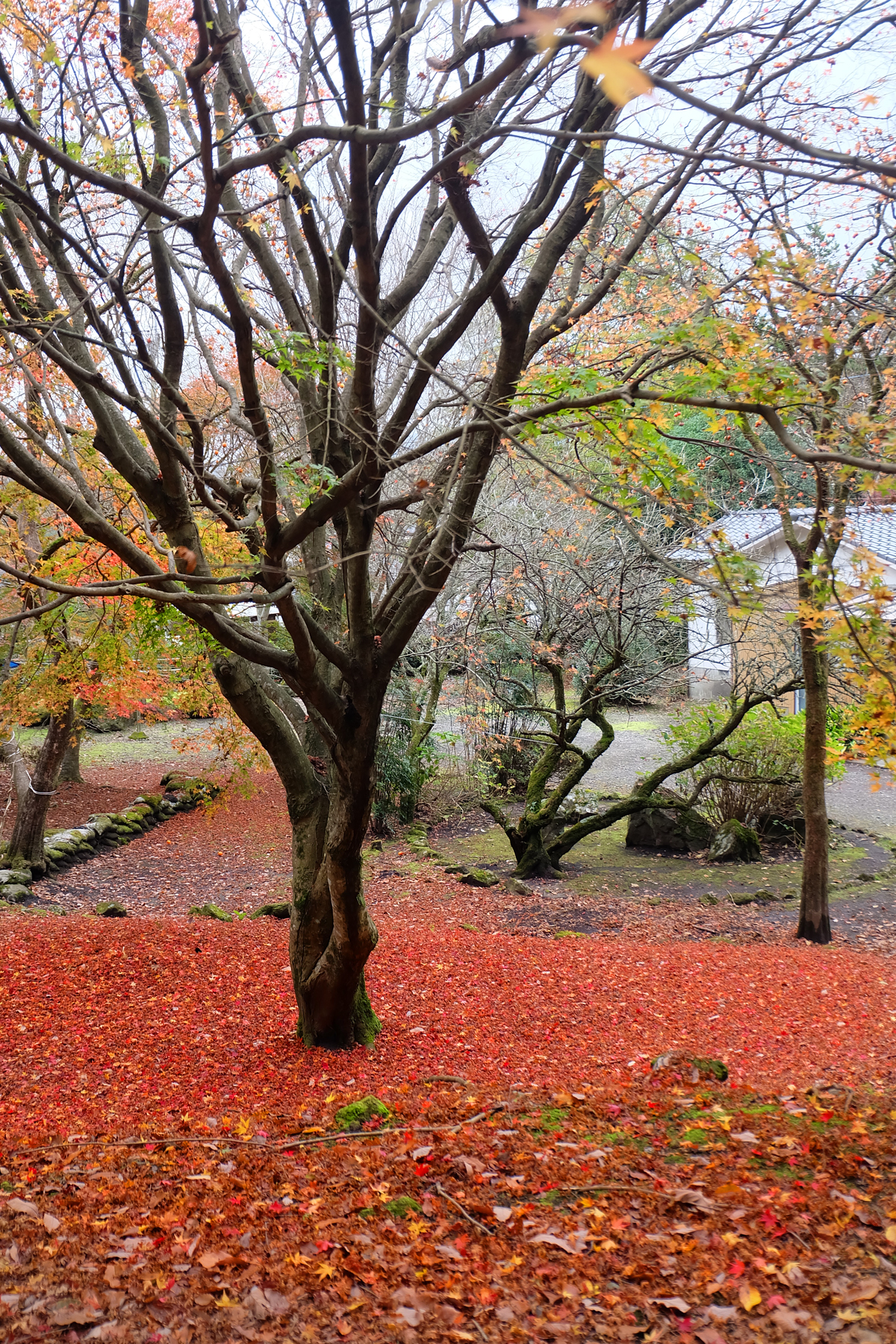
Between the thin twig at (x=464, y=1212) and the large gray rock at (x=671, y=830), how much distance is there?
36.9 feet

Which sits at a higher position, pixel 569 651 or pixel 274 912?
pixel 569 651

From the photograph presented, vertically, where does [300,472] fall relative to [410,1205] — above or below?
above

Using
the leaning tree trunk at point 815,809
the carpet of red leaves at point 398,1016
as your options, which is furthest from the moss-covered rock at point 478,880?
the leaning tree trunk at point 815,809

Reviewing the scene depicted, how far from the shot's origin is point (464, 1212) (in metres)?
3.22

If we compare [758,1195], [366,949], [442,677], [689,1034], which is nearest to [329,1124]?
[366,949]

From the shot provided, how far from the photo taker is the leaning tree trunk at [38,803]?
37.2ft

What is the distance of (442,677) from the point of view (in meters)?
15.2

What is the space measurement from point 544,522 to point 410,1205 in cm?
1231

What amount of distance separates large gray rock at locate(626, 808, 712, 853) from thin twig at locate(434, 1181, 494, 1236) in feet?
36.9

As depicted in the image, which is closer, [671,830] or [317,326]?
[317,326]

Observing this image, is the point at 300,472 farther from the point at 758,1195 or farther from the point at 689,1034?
the point at 689,1034

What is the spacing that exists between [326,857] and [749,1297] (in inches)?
127

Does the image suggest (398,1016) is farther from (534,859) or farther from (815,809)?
(534,859)

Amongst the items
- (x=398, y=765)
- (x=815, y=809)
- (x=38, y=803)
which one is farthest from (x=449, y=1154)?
(x=398, y=765)
